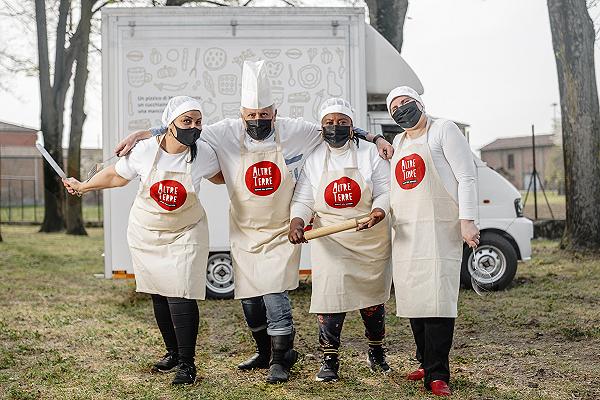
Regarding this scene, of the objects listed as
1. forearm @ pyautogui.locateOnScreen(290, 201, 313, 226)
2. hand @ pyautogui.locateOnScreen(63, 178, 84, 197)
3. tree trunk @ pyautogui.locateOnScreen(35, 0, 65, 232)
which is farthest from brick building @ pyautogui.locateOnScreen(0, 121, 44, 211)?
forearm @ pyautogui.locateOnScreen(290, 201, 313, 226)

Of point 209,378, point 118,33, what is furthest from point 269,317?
point 118,33

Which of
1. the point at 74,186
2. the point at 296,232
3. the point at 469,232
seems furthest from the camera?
the point at 74,186

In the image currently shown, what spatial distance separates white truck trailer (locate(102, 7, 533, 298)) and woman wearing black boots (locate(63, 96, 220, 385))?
10.7 feet

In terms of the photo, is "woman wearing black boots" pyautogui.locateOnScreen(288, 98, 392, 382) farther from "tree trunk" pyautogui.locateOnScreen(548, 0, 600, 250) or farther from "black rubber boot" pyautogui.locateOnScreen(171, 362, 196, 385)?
"tree trunk" pyautogui.locateOnScreen(548, 0, 600, 250)

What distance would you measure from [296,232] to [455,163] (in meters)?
1.02

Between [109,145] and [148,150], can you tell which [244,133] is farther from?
[109,145]

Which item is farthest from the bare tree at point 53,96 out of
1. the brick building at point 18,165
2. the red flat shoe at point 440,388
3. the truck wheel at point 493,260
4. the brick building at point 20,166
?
the red flat shoe at point 440,388

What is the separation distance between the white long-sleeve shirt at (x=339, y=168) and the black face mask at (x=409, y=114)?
13.9 inches

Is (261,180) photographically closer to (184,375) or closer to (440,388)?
(184,375)

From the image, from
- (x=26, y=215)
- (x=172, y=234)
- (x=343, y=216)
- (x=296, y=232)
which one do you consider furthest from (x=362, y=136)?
(x=26, y=215)

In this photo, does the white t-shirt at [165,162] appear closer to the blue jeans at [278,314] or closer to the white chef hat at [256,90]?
the white chef hat at [256,90]

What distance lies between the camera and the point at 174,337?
19.0 ft

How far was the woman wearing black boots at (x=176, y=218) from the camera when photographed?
17.4ft

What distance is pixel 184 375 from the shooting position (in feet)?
18.0
